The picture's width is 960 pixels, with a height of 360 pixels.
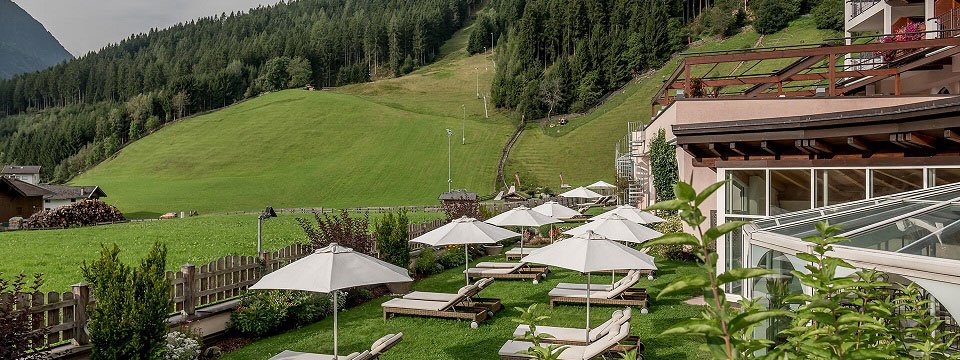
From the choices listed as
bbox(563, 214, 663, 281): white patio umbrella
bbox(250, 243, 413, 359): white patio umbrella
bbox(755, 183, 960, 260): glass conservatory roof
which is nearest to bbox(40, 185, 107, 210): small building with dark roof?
bbox(563, 214, 663, 281): white patio umbrella

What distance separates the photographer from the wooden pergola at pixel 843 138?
344 inches

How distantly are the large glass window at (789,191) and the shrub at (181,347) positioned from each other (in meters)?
11.0

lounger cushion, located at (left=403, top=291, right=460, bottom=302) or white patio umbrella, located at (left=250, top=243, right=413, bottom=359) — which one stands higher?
white patio umbrella, located at (left=250, top=243, right=413, bottom=359)

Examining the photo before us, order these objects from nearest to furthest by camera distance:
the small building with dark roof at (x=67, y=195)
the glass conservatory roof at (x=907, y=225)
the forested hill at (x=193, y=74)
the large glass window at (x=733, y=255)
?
1. the glass conservatory roof at (x=907, y=225)
2. the large glass window at (x=733, y=255)
3. the small building with dark roof at (x=67, y=195)
4. the forested hill at (x=193, y=74)

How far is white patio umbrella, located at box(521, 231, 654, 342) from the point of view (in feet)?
32.5

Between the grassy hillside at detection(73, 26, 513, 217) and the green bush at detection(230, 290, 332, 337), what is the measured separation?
40.8 metres

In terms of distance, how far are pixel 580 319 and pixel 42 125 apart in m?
146

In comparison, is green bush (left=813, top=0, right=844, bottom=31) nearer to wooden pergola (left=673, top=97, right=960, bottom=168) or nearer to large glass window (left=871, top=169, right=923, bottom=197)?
wooden pergola (left=673, top=97, right=960, bottom=168)

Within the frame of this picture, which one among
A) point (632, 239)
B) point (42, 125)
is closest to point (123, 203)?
point (632, 239)

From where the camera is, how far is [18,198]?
155ft

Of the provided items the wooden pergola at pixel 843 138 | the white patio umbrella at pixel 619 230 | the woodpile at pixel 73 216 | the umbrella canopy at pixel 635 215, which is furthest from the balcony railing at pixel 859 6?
the woodpile at pixel 73 216

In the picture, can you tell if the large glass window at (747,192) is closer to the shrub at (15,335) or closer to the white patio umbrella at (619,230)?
the white patio umbrella at (619,230)

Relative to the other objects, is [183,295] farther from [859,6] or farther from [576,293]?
[859,6]

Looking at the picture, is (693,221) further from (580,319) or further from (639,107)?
(639,107)
